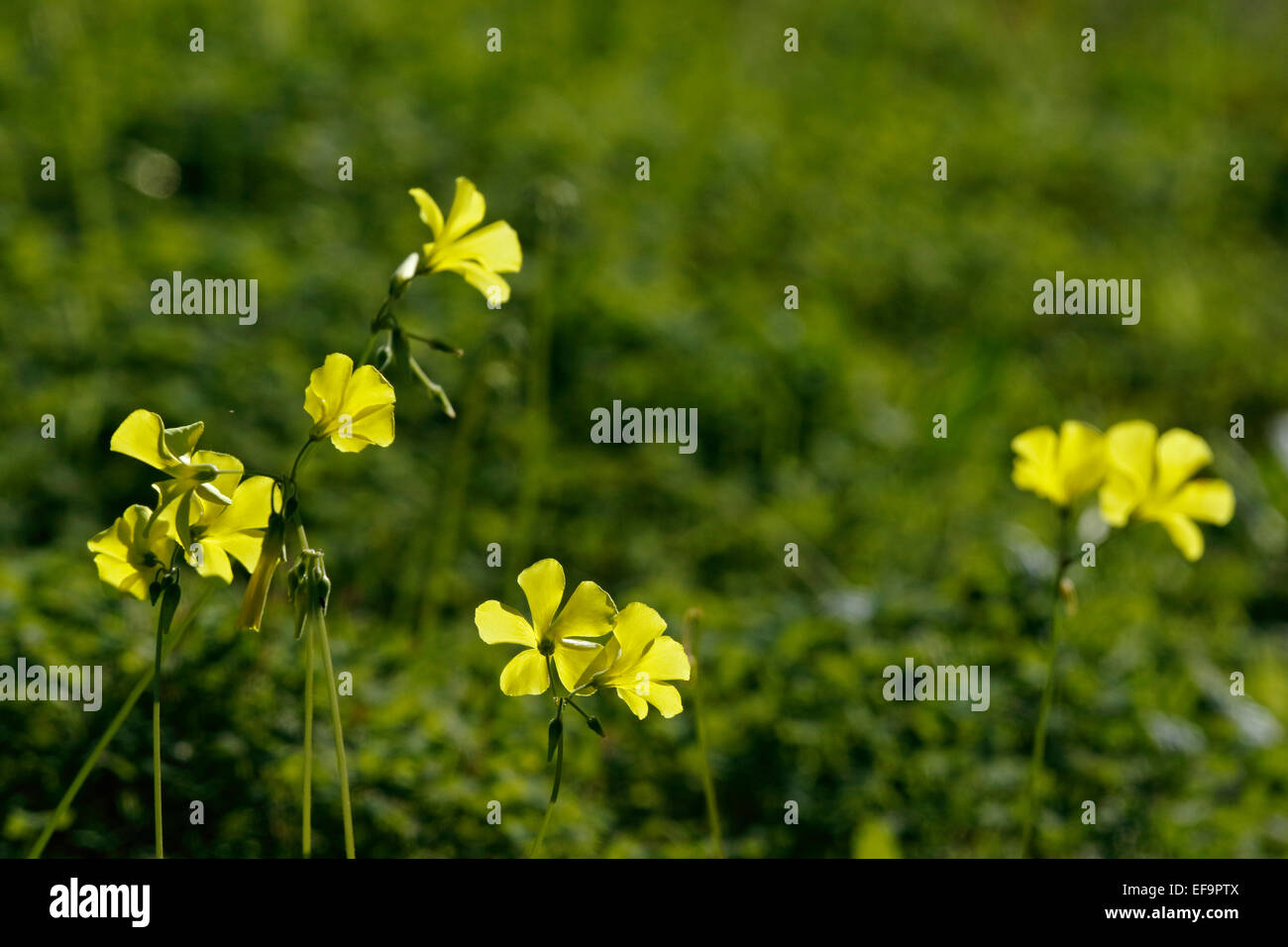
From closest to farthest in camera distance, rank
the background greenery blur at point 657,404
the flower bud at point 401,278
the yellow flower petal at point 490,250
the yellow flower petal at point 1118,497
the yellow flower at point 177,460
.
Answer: the yellow flower at point 177,460, the flower bud at point 401,278, the yellow flower petal at point 490,250, the yellow flower petal at point 1118,497, the background greenery blur at point 657,404

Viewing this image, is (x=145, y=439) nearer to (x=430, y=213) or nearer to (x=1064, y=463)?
(x=430, y=213)

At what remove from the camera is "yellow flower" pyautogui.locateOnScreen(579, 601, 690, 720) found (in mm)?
1430

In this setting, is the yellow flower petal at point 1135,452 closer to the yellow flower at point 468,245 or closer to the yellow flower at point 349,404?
the yellow flower at point 468,245

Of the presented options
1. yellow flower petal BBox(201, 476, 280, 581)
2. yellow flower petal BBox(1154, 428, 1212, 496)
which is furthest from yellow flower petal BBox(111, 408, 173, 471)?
yellow flower petal BBox(1154, 428, 1212, 496)

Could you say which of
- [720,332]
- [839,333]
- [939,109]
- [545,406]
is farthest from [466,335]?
[939,109]

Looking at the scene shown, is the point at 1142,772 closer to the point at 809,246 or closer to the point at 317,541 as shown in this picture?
the point at 317,541

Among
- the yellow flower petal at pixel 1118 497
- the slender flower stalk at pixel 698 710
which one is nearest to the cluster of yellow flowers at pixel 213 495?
the slender flower stalk at pixel 698 710

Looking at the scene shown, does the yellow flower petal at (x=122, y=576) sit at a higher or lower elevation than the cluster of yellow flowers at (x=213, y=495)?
lower

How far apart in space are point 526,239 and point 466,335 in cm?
57

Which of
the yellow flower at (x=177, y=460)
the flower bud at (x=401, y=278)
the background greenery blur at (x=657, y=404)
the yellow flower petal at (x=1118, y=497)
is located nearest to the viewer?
the yellow flower at (x=177, y=460)

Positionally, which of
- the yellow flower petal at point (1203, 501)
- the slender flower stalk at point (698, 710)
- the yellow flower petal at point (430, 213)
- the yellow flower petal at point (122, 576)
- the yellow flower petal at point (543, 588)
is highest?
the yellow flower petal at point (430, 213)

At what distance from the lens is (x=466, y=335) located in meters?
3.61

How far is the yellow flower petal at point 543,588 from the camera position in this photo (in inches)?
57.2

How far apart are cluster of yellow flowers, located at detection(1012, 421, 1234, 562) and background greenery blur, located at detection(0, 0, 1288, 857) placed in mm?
604
